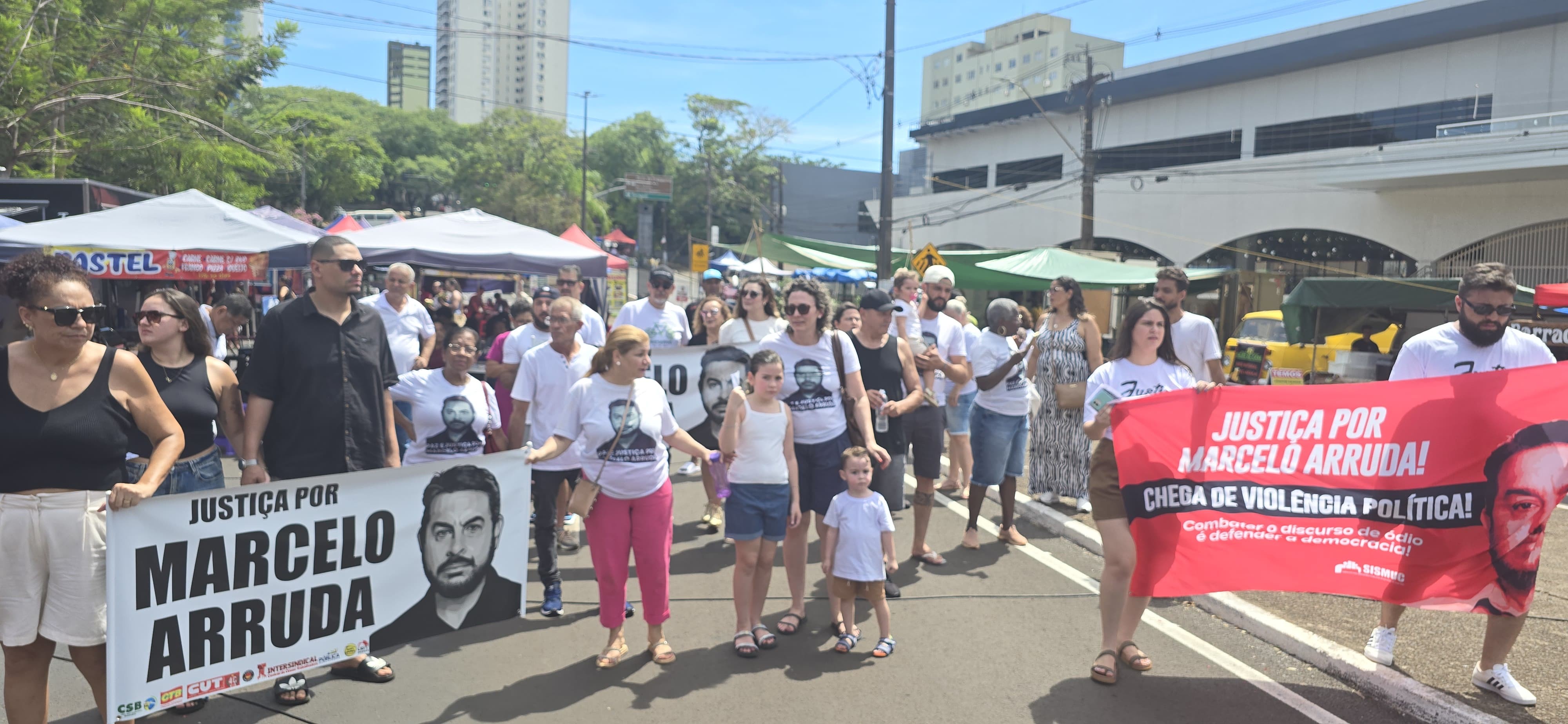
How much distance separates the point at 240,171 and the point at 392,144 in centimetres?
7138

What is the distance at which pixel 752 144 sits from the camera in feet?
265

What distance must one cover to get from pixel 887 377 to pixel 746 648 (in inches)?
74.3

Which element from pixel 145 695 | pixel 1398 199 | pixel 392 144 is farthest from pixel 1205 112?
pixel 392 144

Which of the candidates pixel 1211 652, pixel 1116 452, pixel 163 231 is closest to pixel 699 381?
pixel 1116 452

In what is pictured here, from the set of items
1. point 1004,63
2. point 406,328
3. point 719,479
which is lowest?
point 719,479

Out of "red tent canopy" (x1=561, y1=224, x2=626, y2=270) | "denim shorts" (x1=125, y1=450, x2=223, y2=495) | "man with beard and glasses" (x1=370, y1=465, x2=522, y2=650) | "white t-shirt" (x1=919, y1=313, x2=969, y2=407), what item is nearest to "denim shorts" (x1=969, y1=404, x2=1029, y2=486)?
"white t-shirt" (x1=919, y1=313, x2=969, y2=407)

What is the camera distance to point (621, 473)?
4.89m

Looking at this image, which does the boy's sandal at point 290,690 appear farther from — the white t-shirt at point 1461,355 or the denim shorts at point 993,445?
the white t-shirt at point 1461,355

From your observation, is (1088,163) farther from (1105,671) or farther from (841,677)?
(841,677)

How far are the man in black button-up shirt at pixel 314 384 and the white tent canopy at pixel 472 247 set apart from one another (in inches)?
275

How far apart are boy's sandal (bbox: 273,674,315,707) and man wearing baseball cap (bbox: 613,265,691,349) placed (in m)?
4.37

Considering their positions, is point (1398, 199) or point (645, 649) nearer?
point (645, 649)

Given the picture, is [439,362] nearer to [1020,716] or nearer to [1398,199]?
[1020,716]

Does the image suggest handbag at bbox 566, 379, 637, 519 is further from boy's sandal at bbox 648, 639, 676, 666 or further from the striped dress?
the striped dress
